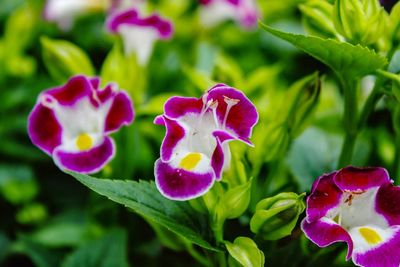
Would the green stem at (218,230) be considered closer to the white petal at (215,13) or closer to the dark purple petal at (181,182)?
the dark purple petal at (181,182)

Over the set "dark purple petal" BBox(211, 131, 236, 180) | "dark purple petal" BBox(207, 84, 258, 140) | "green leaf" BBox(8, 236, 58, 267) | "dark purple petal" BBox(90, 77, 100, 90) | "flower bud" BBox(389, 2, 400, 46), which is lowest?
"green leaf" BBox(8, 236, 58, 267)

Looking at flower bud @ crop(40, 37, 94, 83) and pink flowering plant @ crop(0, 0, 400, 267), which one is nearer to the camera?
pink flowering plant @ crop(0, 0, 400, 267)

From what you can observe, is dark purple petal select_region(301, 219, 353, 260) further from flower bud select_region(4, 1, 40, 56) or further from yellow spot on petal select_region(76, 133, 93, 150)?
flower bud select_region(4, 1, 40, 56)

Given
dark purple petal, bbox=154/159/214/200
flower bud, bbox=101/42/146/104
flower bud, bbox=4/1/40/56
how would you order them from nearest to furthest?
dark purple petal, bbox=154/159/214/200 < flower bud, bbox=101/42/146/104 < flower bud, bbox=4/1/40/56

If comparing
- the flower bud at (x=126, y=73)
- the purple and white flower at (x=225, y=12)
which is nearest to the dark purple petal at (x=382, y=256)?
the flower bud at (x=126, y=73)

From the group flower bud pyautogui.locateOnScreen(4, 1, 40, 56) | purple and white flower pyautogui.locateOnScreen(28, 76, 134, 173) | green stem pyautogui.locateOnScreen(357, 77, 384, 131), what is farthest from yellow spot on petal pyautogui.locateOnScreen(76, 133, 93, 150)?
flower bud pyautogui.locateOnScreen(4, 1, 40, 56)

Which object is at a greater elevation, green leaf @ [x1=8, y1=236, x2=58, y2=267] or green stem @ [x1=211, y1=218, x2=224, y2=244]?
green stem @ [x1=211, y1=218, x2=224, y2=244]

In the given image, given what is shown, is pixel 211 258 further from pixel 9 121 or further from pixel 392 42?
pixel 9 121
